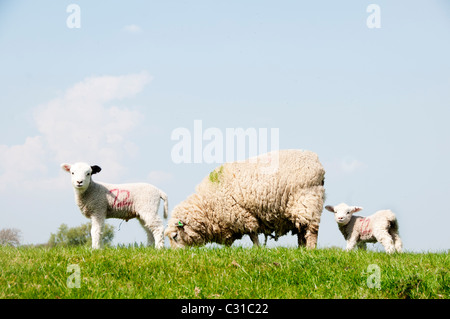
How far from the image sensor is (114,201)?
1044cm

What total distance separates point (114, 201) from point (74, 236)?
274cm

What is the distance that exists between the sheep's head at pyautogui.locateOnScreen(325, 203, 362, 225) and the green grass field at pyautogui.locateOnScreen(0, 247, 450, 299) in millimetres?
4198

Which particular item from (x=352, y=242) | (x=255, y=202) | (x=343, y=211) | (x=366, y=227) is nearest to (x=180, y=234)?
(x=255, y=202)

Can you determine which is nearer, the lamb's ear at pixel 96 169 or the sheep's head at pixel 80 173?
the sheep's head at pixel 80 173

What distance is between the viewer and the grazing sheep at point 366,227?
40.1 ft

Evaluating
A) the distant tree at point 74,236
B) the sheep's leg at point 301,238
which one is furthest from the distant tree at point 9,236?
the sheep's leg at point 301,238

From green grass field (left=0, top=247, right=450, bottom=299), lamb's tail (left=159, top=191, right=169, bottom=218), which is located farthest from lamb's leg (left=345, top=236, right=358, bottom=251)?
lamb's tail (left=159, top=191, right=169, bottom=218)

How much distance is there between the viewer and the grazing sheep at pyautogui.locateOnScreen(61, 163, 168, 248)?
1005cm

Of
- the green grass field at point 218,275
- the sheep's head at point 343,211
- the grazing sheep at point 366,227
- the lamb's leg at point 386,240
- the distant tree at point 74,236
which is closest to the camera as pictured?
the green grass field at point 218,275

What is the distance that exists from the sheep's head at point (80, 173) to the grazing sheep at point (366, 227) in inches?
250

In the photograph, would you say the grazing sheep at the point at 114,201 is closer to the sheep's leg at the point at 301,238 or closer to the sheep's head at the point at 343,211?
the sheep's leg at the point at 301,238
